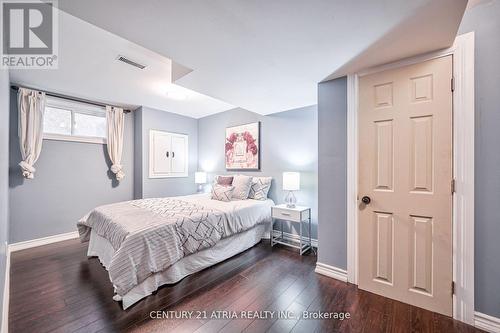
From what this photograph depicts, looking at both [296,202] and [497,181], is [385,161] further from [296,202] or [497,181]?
[296,202]

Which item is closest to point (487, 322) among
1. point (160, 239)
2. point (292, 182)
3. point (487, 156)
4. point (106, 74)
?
point (487, 156)

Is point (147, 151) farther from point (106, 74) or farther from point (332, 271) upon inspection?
point (332, 271)

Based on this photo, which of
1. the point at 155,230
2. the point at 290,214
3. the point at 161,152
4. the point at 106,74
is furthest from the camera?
the point at 161,152

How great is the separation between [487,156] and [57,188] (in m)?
5.42

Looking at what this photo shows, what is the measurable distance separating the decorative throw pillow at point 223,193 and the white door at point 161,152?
1.66m

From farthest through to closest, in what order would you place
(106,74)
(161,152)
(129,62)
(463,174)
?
(161,152) → (106,74) → (129,62) → (463,174)

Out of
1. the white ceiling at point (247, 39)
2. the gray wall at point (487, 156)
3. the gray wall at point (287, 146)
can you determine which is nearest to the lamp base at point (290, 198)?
the gray wall at point (287, 146)

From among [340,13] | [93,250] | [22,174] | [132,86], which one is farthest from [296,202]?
[22,174]

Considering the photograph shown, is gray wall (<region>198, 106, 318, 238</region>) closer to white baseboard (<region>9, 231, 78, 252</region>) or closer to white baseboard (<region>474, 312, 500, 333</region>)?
white baseboard (<region>474, 312, 500, 333</region>)

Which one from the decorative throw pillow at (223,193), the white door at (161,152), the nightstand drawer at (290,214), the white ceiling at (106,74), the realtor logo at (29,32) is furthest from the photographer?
the white door at (161,152)

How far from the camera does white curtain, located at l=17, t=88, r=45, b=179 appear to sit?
305cm

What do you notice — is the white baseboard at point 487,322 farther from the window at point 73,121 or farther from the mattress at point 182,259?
the window at point 73,121

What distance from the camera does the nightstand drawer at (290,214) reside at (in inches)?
113

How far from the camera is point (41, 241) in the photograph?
3238mm
